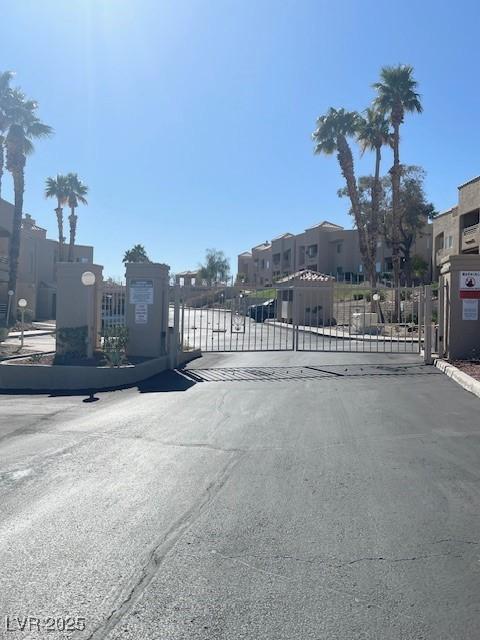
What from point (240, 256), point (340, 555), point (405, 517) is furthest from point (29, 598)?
point (240, 256)

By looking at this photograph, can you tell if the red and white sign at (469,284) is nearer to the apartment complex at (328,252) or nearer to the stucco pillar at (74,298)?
the stucco pillar at (74,298)

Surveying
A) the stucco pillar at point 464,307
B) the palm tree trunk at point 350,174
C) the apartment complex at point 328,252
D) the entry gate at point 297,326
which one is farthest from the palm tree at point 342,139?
the stucco pillar at point 464,307

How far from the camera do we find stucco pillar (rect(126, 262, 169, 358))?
634 inches

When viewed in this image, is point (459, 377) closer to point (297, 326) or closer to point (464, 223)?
point (297, 326)

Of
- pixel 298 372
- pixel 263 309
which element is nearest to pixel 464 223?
pixel 263 309

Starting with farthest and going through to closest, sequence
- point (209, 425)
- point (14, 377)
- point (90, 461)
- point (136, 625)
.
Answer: point (14, 377), point (209, 425), point (90, 461), point (136, 625)

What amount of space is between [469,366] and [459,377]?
170 centimetres

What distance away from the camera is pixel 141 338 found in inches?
637

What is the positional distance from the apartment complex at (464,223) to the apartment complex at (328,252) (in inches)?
373

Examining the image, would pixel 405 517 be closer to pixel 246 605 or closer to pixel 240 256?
pixel 246 605

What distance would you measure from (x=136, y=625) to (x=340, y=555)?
1.63 metres

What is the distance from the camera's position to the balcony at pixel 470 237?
1590 inches

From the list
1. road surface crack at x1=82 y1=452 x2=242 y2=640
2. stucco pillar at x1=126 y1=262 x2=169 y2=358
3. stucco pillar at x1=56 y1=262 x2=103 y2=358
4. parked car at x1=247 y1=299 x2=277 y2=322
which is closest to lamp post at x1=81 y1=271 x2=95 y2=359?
stucco pillar at x1=56 y1=262 x2=103 y2=358

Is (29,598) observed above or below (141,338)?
below
